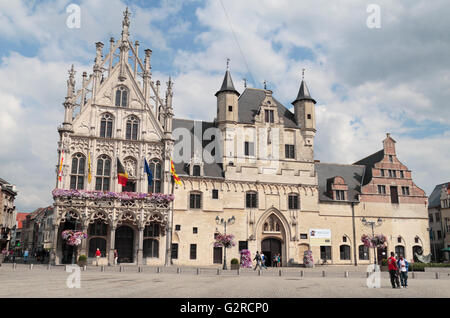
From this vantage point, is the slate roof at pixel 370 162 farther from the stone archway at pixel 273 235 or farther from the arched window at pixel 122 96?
the arched window at pixel 122 96

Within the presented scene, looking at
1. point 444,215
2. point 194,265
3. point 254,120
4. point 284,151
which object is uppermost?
point 254,120

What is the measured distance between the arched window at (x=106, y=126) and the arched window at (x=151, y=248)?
37.0 feet

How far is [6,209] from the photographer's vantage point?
6094cm

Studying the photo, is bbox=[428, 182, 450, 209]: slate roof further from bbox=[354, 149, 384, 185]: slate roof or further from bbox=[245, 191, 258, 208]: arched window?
bbox=[245, 191, 258, 208]: arched window

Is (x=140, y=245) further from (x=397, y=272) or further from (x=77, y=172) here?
(x=397, y=272)

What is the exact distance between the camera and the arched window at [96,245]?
121 feet

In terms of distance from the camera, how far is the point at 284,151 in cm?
4603

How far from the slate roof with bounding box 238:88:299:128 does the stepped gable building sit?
0.16 metres

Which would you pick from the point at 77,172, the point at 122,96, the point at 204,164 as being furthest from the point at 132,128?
the point at 204,164

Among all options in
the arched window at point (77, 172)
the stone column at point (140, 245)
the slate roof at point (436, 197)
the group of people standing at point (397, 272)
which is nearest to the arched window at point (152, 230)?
the stone column at point (140, 245)

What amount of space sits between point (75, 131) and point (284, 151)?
22997 mm

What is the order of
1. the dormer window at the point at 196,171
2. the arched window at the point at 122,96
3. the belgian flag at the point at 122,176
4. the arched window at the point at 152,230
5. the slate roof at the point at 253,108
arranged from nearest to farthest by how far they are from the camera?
the belgian flag at the point at 122,176 → the arched window at the point at 152,230 → the arched window at the point at 122,96 → the dormer window at the point at 196,171 → the slate roof at the point at 253,108

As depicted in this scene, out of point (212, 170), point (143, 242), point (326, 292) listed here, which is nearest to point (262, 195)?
point (212, 170)
